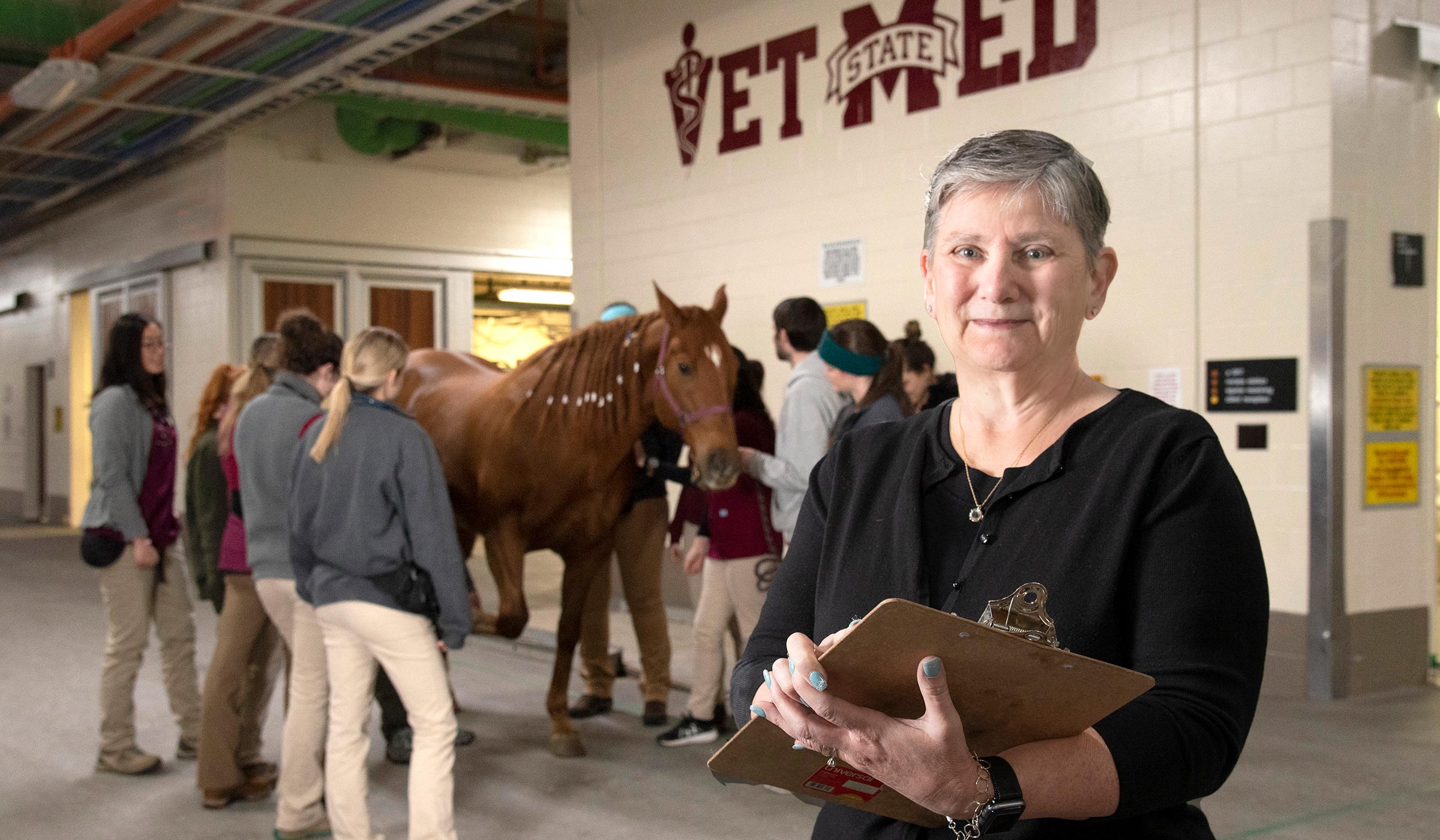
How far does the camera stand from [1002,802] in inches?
39.7

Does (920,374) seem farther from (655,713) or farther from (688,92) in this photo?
(688,92)

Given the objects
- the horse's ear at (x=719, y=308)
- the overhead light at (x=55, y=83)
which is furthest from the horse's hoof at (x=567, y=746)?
the overhead light at (x=55, y=83)

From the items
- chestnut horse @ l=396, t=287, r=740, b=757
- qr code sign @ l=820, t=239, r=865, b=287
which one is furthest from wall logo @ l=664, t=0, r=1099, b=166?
chestnut horse @ l=396, t=287, r=740, b=757

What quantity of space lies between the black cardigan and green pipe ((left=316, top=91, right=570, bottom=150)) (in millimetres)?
9385

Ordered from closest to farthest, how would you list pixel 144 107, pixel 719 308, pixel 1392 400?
pixel 719 308 → pixel 1392 400 → pixel 144 107

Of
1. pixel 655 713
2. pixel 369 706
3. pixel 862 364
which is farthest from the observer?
pixel 655 713

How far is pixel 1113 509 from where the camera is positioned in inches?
43.5

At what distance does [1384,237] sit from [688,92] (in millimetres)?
4366

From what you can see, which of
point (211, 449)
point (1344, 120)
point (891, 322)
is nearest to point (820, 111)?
point (891, 322)

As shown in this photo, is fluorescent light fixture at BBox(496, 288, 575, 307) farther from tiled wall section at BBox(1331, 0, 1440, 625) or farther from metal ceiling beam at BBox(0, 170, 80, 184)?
tiled wall section at BBox(1331, 0, 1440, 625)

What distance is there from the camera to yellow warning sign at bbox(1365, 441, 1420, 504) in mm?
5180

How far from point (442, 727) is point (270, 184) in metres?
9.34

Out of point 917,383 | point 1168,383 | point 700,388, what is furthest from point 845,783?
point 1168,383

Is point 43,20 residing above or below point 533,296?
above
